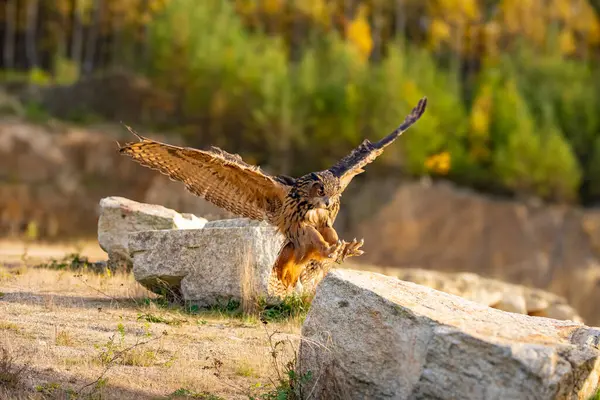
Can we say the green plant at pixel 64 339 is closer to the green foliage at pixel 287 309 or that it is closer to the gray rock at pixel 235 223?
the green foliage at pixel 287 309

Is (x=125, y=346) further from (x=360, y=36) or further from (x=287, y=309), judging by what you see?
(x=360, y=36)

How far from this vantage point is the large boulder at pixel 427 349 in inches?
202

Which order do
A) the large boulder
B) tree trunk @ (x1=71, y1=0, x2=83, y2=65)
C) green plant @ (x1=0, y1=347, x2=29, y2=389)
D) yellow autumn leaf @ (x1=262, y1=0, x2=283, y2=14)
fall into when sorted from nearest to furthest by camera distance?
the large boulder
green plant @ (x1=0, y1=347, x2=29, y2=389)
yellow autumn leaf @ (x1=262, y1=0, x2=283, y2=14)
tree trunk @ (x1=71, y1=0, x2=83, y2=65)

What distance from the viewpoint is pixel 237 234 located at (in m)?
9.19

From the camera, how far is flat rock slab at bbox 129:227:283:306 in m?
9.09

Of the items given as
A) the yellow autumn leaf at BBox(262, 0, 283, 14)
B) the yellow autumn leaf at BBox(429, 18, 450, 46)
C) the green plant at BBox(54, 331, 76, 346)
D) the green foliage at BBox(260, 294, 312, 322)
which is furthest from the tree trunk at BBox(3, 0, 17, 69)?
the green plant at BBox(54, 331, 76, 346)

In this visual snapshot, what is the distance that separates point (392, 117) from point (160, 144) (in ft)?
84.7

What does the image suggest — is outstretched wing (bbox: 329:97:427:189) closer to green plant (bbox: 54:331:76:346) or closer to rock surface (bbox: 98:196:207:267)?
green plant (bbox: 54:331:76:346)

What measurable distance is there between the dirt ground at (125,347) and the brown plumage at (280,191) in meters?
0.82

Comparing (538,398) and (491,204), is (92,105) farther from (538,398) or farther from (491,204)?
(538,398)

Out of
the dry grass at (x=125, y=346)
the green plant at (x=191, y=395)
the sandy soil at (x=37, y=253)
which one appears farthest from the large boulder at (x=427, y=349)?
the sandy soil at (x=37, y=253)

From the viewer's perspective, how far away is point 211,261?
9.28m

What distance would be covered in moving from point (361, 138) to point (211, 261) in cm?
2424

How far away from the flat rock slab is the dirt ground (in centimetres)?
34
